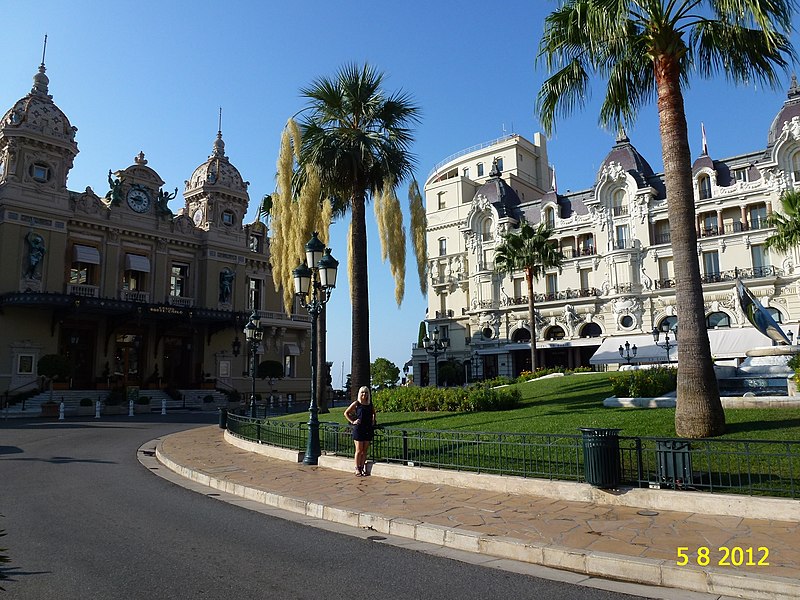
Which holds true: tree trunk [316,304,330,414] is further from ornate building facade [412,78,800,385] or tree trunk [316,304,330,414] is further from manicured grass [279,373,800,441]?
ornate building facade [412,78,800,385]

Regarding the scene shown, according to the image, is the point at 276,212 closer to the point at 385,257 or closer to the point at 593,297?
the point at 385,257

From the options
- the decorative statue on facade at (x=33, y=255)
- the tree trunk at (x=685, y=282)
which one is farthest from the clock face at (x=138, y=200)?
the tree trunk at (x=685, y=282)

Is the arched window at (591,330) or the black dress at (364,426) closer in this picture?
the black dress at (364,426)

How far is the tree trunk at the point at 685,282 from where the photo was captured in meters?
10.7

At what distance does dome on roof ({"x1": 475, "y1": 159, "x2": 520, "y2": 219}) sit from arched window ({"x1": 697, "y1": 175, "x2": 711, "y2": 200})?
17146mm

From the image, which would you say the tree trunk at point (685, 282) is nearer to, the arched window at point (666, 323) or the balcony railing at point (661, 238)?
the arched window at point (666, 323)

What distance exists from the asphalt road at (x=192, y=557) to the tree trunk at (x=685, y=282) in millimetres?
6381

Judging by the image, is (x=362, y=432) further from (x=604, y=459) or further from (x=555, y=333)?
→ (x=555, y=333)

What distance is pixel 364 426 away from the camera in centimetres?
1167

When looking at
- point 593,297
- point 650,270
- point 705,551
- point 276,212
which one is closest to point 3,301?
point 276,212

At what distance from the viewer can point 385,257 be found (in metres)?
18.8

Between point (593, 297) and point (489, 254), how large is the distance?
39.6 feet

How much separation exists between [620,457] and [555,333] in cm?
4559

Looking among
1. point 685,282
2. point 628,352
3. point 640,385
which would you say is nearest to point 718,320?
point 628,352
